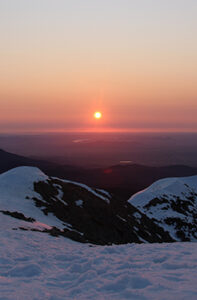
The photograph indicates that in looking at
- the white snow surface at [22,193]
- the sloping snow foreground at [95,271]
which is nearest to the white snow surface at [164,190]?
the white snow surface at [22,193]

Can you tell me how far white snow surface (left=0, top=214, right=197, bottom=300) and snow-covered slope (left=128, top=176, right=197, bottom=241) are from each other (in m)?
36.6

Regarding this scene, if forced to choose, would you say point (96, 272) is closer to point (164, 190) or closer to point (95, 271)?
point (95, 271)

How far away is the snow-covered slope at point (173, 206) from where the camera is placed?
48406mm

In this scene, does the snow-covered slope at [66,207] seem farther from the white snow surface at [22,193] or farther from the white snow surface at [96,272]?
the white snow surface at [96,272]

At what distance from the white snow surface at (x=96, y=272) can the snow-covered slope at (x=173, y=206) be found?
36.6 metres

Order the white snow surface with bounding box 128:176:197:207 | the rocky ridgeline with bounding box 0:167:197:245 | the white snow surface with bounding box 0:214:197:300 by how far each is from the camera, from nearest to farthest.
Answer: the white snow surface with bounding box 0:214:197:300 < the rocky ridgeline with bounding box 0:167:197:245 < the white snow surface with bounding box 128:176:197:207

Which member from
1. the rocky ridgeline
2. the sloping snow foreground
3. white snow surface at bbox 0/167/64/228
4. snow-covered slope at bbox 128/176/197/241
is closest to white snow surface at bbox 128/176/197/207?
snow-covered slope at bbox 128/176/197/241

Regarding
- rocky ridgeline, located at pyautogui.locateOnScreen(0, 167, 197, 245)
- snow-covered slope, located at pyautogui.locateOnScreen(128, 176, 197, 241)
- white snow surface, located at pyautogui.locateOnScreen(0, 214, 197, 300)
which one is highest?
white snow surface, located at pyautogui.locateOnScreen(0, 214, 197, 300)

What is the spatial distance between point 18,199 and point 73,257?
19274 mm

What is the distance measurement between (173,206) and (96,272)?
54.4 meters

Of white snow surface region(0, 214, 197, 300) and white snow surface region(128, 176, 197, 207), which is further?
white snow surface region(128, 176, 197, 207)

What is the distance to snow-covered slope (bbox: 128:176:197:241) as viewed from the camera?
4841 cm

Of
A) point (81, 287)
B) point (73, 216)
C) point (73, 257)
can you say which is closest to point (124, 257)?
point (73, 257)

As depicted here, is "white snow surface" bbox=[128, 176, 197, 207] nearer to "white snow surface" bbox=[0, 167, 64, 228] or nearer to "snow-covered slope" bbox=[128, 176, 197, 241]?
"snow-covered slope" bbox=[128, 176, 197, 241]
